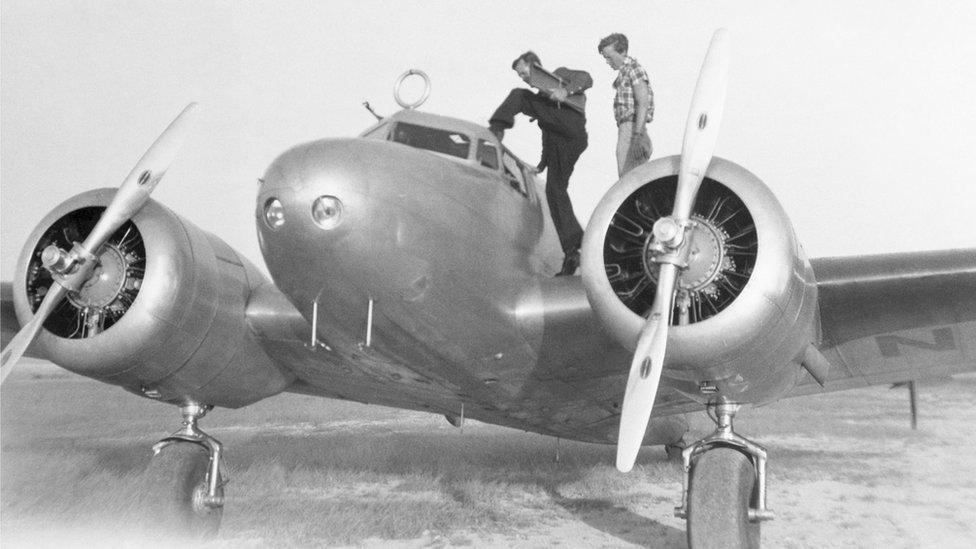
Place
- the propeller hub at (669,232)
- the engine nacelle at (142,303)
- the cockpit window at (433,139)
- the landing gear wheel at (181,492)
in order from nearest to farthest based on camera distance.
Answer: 1. the propeller hub at (669,232)
2. the cockpit window at (433,139)
3. the engine nacelle at (142,303)
4. the landing gear wheel at (181,492)

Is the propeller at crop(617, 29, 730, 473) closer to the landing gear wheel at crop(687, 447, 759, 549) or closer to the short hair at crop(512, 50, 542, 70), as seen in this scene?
the landing gear wheel at crop(687, 447, 759, 549)

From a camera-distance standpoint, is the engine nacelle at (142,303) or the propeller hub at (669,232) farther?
the engine nacelle at (142,303)

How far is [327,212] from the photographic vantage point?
4047mm

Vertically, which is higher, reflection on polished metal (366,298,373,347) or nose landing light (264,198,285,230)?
nose landing light (264,198,285,230)

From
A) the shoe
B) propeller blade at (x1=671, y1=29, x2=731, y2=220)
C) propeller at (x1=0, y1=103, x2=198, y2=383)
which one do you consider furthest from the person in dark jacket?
propeller at (x1=0, y1=103, x2=198, y2=383)

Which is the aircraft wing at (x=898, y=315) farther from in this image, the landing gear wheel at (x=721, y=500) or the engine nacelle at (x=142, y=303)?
the engine nacelle at (x=142, y=303)

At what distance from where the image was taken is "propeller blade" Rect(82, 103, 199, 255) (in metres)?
5.54

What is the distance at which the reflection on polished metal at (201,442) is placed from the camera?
6.38 m

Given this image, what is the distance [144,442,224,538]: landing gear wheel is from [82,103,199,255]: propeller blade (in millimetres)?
1786

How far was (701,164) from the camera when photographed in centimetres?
462

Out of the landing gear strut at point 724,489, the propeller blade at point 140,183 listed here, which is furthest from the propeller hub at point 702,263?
the propeller blade at point 140,183

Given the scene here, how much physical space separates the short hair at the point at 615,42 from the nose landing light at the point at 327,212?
2.84 m

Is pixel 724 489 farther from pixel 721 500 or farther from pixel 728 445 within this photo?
pixel 728 445

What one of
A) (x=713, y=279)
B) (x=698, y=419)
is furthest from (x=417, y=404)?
(x=698, y=419)
